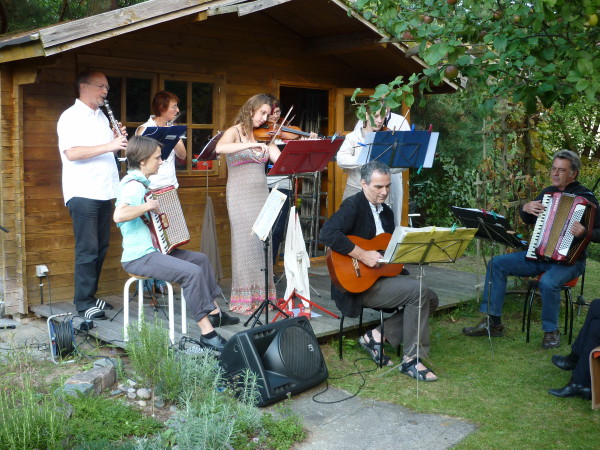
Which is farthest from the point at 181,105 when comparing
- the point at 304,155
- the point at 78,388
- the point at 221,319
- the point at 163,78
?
the point at 78,388

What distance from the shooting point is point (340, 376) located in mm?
5152

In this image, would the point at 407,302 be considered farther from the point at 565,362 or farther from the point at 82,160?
the point at 82,160

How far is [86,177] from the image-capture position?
5.79 m

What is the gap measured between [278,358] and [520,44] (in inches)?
97.3

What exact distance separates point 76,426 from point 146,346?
70 centimetres

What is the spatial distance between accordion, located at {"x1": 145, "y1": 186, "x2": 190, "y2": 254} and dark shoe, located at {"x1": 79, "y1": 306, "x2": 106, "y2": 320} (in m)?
1.08

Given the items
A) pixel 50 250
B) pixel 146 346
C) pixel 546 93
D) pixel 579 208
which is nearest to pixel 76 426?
pixel 146 346

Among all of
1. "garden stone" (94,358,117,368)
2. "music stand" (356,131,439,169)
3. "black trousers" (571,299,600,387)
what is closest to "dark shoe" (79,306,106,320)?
"garden stone" (94,358,117,368)

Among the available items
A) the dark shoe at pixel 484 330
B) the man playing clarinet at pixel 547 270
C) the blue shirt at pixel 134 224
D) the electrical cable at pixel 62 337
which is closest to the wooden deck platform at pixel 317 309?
the electrical cable at pixel 62 337

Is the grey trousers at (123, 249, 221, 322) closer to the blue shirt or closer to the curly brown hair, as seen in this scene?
the blue shirt

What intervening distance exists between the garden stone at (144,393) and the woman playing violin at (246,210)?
1684mm

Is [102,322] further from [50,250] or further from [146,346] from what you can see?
[146,346]

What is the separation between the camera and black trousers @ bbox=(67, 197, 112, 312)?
19.0ft

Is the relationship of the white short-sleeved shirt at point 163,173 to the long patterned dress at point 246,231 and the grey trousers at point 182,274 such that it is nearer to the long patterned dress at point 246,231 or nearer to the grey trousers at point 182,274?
the long patterned dress at point 246,231
